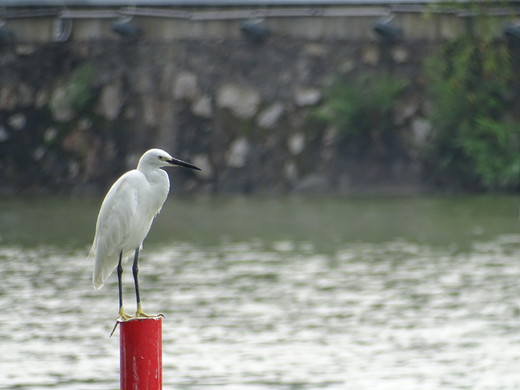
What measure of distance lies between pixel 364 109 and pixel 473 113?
2.88 m

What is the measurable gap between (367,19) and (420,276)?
18.5 m

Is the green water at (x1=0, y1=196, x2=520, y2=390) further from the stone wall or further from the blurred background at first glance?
the stone wall

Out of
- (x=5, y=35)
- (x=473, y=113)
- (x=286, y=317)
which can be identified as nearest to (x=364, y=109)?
(x=473, y=113)

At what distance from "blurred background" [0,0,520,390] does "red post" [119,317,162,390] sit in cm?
998

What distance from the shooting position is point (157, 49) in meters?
35.8

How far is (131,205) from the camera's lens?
8.65m

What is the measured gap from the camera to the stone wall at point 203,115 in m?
33.7

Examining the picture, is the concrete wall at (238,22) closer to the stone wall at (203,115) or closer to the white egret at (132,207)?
the stone wall at (203,115)

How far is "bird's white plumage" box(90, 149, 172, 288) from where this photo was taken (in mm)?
8586

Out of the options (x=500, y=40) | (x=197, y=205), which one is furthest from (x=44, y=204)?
(x=500, y=40)

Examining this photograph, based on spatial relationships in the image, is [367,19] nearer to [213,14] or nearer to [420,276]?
[213,14]

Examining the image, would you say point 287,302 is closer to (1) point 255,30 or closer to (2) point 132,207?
(2) point 132,207

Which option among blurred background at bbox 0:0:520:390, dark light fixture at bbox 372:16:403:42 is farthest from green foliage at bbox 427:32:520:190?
dark light fixture at bbox 372:16:403:42

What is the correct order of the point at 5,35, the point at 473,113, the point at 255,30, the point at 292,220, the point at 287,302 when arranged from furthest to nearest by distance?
the point at 5,35 → the point at 255,30 → the point at 473,113 → the point at 292,220 → the point at 287,302
